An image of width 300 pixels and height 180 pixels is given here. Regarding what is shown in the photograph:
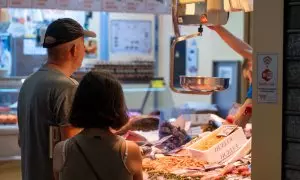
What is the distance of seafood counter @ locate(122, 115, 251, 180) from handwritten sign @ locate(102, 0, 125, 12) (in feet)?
5.29

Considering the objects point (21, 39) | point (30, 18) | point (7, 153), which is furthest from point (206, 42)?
point (7, 153)

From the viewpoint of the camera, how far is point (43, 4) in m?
4.37

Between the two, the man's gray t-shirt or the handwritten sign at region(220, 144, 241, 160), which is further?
the handwritten sign at region(220, 144, 241, 160)

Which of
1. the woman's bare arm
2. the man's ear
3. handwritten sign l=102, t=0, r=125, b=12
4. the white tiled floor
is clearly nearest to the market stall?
the woman's bare arm

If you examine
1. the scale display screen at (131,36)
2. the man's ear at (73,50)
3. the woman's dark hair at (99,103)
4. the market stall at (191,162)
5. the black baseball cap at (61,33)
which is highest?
the scale display screen at (131,36)

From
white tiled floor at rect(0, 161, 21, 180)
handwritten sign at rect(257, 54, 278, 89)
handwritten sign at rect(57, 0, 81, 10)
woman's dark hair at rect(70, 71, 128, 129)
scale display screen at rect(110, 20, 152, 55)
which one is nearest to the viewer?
handwritten sign at rect(257, 54, 278, 89)

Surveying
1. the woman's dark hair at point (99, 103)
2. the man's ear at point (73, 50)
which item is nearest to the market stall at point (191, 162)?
the woman's dark hair at point (99, 103)

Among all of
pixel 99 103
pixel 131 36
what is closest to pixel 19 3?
pixel 99 103

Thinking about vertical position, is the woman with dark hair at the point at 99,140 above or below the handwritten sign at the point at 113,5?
below

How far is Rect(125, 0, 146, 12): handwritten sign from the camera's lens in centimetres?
466

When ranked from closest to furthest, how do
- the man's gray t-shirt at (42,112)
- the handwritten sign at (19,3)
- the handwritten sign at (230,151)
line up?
1. the man's gray t-shirt at (42,112)
2. the handwritten sign at (230,151)
3. the handwritten sign at (19,3)

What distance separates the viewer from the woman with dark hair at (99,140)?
1.98m

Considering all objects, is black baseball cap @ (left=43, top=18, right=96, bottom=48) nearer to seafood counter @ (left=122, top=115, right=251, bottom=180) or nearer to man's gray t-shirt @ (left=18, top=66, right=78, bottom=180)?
man's gray t-shirt @ (left=18, top=66, right=78, bottom=180)

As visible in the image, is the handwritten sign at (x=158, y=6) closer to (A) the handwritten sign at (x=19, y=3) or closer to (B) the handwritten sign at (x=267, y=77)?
(A) the handwritten sign at (x=19, y=3)
